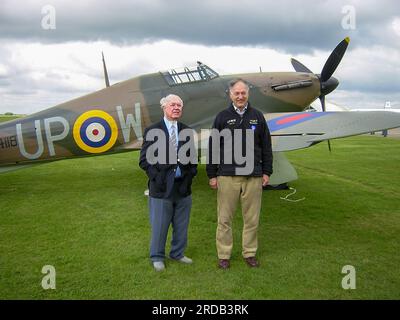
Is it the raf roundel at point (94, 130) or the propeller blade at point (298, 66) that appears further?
the propeller blade at point (298, 66)

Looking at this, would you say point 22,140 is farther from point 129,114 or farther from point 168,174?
point 168,174

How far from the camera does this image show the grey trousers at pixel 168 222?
3953mm

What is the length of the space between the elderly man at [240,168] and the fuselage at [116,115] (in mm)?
3536

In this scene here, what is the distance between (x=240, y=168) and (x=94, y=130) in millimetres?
4009

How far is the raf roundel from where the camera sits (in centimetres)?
697

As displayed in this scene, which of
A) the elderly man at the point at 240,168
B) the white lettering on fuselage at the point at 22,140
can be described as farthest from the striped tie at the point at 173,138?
the white lettering on fuselage at the point at 22,140

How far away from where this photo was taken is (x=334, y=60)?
8055 millimetres

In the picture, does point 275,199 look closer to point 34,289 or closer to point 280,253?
point 280,253

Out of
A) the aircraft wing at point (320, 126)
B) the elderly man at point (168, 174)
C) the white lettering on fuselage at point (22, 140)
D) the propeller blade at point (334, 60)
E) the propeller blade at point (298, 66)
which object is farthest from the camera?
the propeller blade at point (298, 66)

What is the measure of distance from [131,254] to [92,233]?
39.8 inches

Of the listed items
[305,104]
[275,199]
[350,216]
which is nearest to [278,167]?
[275,199]

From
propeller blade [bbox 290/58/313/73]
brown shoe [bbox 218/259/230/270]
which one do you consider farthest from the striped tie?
propeller blade [bbox 290/58/313/73]

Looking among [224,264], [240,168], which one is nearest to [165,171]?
[240,168]

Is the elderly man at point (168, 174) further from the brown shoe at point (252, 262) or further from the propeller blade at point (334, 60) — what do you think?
the propeller blade at point (334, 60)
